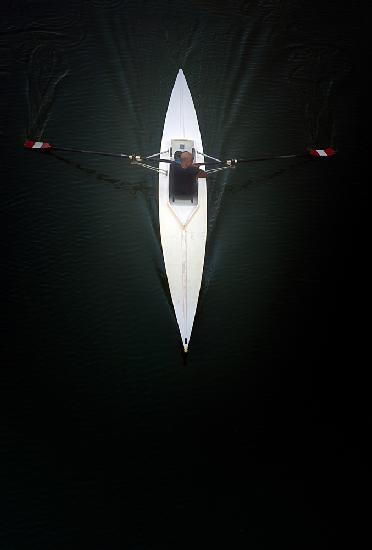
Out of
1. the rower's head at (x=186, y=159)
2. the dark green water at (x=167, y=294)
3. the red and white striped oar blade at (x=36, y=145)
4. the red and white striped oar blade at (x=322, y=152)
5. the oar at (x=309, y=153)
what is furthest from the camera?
the red and white striped oar blade at (x=322, y=152)

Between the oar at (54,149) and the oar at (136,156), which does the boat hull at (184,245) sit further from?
the oar at (54,149)

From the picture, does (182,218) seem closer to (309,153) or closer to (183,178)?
(183,178)

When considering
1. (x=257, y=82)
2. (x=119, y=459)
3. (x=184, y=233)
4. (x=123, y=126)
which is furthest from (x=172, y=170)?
(x=119, y=459)

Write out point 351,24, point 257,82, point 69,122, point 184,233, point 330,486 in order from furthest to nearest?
point 351,24 → point 257,82 → point 69,122 → point 184,233 → point 330,486

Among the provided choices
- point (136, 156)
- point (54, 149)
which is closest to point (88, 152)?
point (54, 149)

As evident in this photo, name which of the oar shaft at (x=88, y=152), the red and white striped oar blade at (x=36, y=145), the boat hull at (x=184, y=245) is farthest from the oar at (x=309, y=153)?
the red and white striped oar blade at (x=36, y=145)

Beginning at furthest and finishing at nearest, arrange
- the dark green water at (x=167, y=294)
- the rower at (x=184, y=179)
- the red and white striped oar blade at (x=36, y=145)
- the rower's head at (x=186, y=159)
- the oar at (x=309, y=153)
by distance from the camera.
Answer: the oar at (x=309, y=153) < the red and white striped oar blade at (x=36, y=145) < the rower at (x=184, y=179) < the rower's head at (x=186, y=159) < the dark green water at (x=167, y=294)

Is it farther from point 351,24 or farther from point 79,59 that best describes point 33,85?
point 351,24
